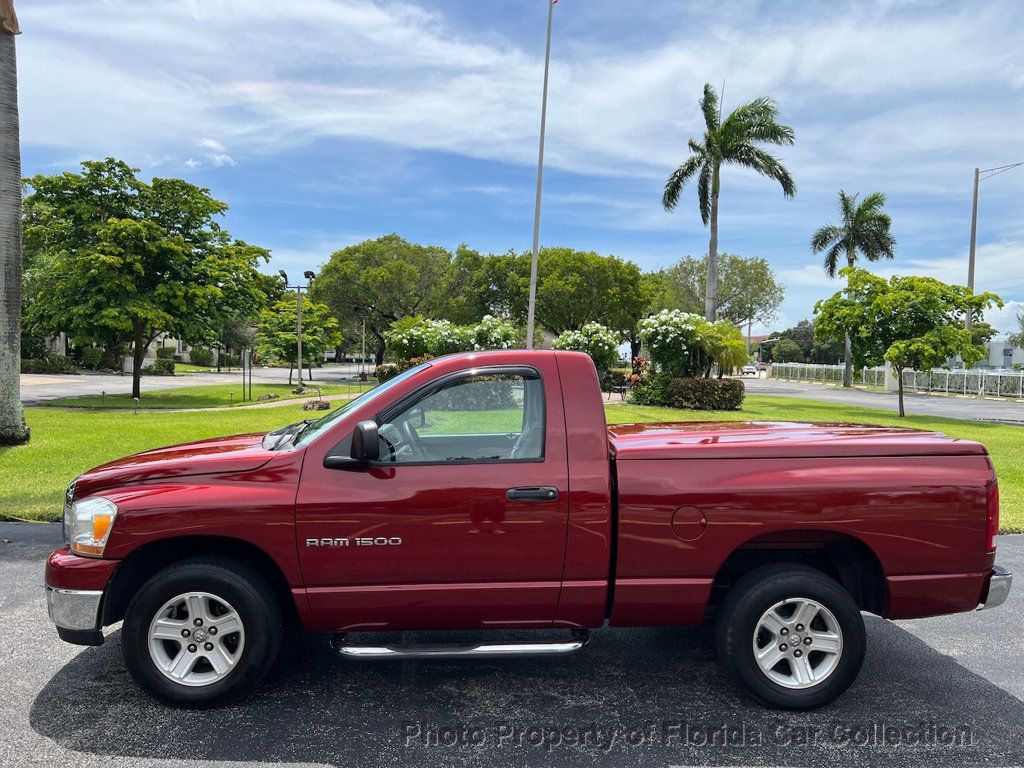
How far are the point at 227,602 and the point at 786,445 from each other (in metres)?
2.86

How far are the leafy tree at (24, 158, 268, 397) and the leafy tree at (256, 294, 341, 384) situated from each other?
54.1 ft

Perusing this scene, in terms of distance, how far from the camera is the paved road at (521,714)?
3283mm

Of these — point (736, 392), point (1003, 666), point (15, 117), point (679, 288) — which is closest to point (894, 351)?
point (736, 392)

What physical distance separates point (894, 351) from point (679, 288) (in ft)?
120

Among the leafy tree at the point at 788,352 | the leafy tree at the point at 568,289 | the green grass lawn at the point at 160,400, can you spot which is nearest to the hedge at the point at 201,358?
the leafy tree at the point at 568,289

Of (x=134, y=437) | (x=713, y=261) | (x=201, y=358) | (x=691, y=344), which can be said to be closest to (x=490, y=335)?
(x=691, y=344)

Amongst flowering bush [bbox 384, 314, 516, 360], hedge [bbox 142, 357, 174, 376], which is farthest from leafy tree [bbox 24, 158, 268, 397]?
hedge [bbox 142, 357, 174, 376]

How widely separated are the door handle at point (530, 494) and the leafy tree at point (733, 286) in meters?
57.7

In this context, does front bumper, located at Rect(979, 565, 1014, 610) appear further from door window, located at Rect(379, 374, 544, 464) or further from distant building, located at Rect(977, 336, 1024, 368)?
distant building, located at Rect(977, 336, 1024, 368)

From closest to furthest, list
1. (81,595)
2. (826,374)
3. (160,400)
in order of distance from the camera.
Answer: (81,595) < (160,400) < (826,374)

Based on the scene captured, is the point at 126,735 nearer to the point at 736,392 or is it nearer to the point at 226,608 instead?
the point at 226,608

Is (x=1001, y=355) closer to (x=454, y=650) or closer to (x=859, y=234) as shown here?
(x=859, y=234)

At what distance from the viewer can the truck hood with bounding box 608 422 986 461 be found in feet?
12.3

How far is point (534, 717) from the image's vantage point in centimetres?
363
